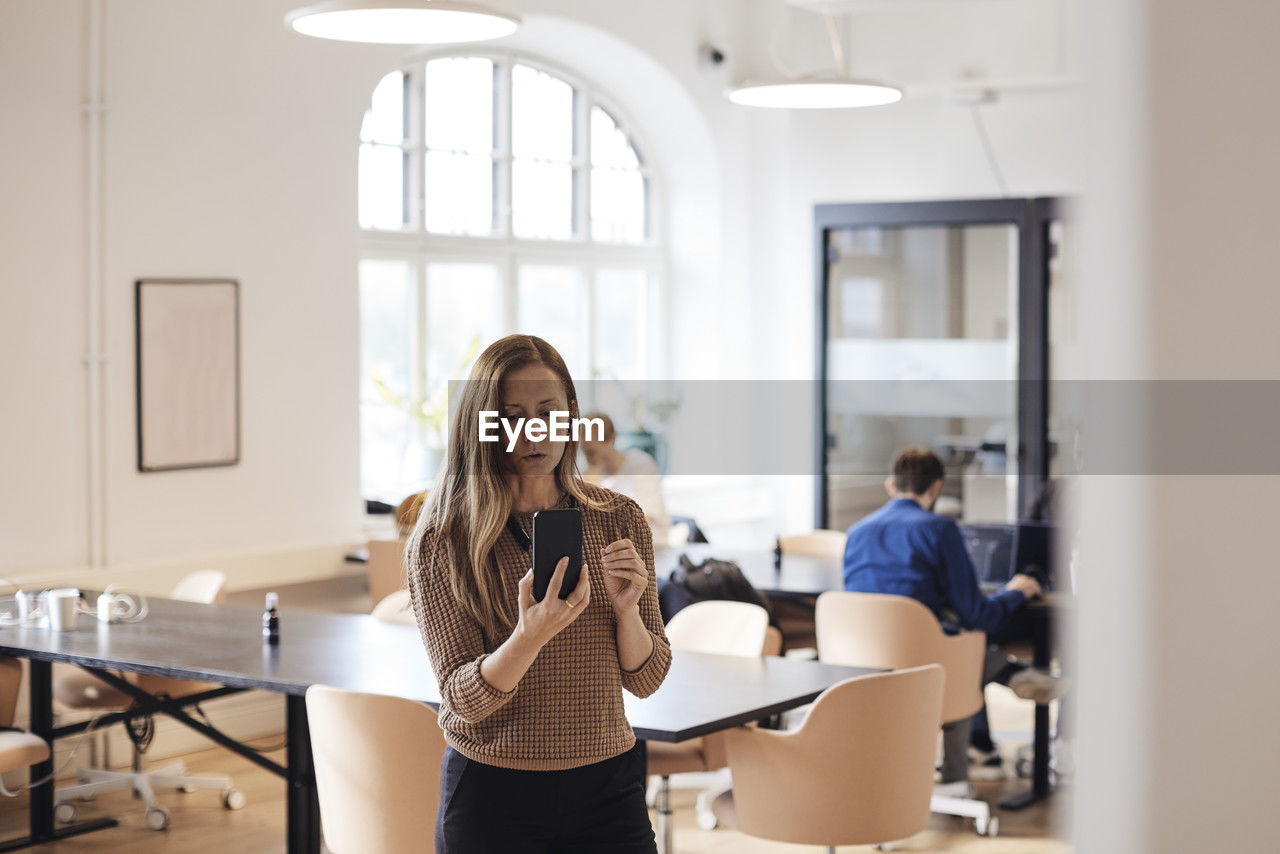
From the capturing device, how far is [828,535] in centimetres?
630

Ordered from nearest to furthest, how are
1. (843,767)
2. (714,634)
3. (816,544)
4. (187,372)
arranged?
(843,767)
(714,634)
(187,372)
(816,544)

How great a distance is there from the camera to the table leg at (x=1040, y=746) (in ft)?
16.7

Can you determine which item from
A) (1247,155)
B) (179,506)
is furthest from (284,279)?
(1247,155)

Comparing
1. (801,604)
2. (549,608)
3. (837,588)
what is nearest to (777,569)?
(801,604)

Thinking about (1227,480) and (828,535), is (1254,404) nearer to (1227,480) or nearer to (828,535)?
(1227,480)

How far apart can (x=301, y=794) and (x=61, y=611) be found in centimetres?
123

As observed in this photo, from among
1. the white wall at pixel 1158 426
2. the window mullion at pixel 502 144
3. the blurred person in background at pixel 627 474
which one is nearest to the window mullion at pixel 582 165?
the window mullion at pixel 502 144

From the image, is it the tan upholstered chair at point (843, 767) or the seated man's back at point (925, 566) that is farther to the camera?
the seated man's back at point (925, 566)

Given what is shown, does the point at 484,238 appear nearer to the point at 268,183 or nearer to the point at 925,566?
the point at 268,183

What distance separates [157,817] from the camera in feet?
16.1

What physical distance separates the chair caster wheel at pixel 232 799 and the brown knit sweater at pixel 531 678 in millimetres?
3406

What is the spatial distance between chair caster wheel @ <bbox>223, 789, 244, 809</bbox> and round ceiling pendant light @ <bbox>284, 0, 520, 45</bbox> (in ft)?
9.24

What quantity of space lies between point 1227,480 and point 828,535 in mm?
5920

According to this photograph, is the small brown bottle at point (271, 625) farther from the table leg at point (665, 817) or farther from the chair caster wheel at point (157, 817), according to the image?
the table leg at point (665, 817)
